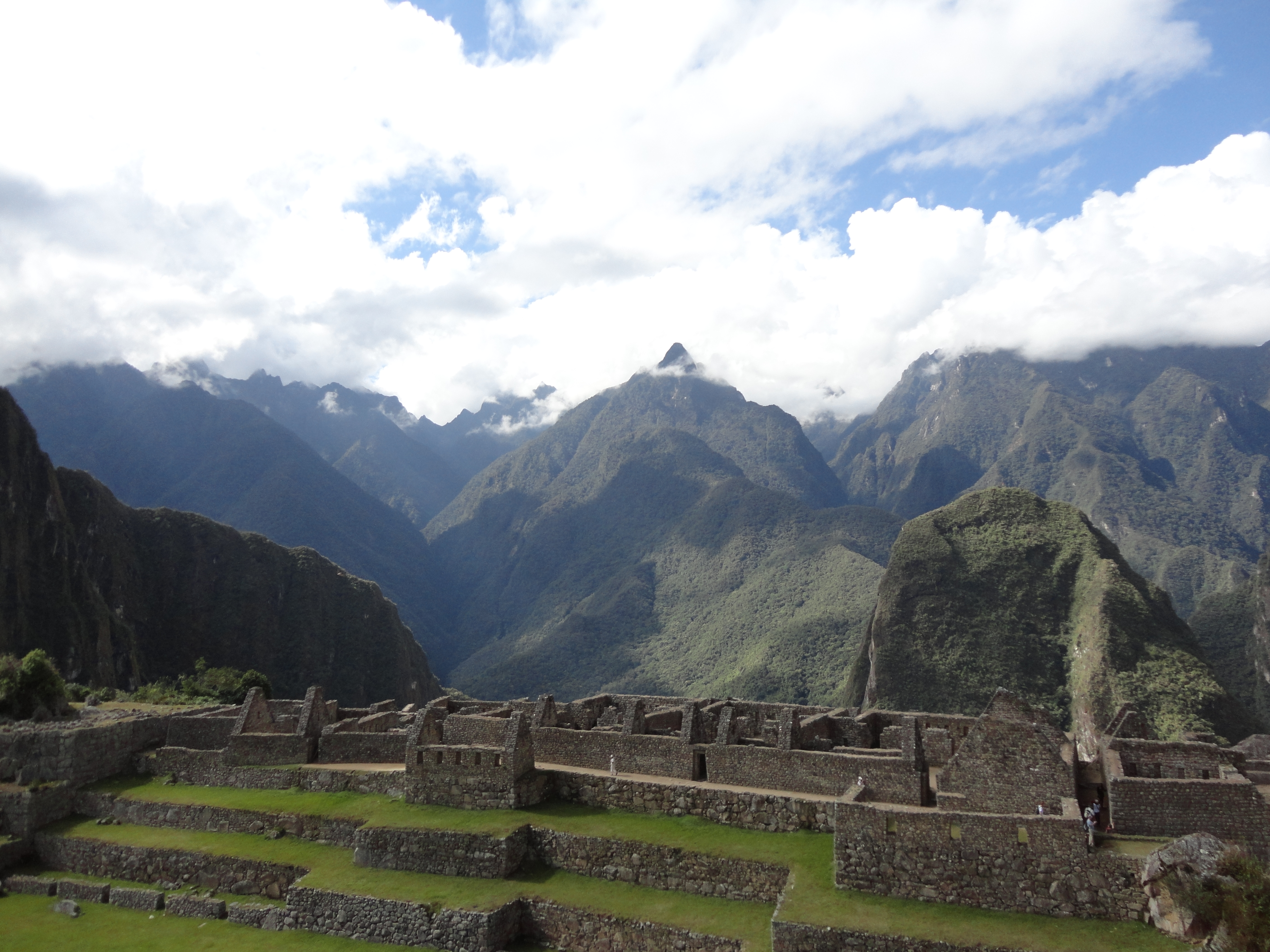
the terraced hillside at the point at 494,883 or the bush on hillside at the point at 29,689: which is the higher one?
the bush on hillside at the point at 29,689

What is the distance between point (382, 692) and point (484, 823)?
353ft

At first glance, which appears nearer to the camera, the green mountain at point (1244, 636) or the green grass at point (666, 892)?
the green grass at point (666, 892)

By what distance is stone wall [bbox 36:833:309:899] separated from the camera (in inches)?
790

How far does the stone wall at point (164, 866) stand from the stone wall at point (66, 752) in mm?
2011

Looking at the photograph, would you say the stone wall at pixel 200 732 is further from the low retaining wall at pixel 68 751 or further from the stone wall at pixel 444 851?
the stone wall at pixel 444 851

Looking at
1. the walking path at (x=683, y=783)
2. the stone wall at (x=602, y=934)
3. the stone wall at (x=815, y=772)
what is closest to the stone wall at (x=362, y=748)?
the walking path at (x=683, y=783)

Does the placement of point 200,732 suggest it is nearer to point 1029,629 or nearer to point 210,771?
point 210,771

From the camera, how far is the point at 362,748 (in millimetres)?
25094

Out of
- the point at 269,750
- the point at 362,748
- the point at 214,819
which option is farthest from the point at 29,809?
the point at 362,748

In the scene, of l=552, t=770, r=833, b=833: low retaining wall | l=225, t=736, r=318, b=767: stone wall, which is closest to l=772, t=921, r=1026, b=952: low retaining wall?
l=552, t=770, r=833, b=833: low retaining wall

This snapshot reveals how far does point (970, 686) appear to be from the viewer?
277 ft

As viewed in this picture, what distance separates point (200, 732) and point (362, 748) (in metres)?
7.07

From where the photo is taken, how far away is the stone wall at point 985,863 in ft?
46.5

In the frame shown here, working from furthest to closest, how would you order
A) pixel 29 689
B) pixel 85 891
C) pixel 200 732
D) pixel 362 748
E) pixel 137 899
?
→ pixel 29 689 → pixel 200 732 → pixel 362 748 → pixel 85 891 → pixel 137 899
